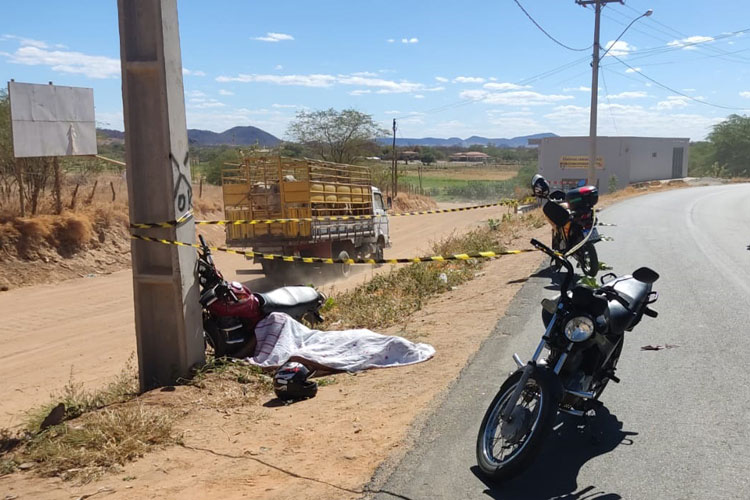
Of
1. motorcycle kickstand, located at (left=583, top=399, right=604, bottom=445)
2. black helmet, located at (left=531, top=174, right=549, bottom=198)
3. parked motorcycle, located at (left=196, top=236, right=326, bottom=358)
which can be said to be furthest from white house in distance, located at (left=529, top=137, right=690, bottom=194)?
motorcycle kickstand, located at (left=583, top=399, right=604, bottom=445)

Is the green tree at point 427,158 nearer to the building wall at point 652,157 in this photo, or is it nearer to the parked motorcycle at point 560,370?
the building wall at point 652,157

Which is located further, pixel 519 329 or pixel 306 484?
pixel 519 329

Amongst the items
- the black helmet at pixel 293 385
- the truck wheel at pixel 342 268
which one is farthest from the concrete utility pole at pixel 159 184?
the truck wheel at pixel 342 268

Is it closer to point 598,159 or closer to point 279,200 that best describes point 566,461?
point 279,200

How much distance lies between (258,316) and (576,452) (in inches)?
151

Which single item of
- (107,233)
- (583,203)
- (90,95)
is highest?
(90,95)

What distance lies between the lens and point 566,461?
13.6 feet

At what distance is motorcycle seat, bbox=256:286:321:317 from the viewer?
7.35 m

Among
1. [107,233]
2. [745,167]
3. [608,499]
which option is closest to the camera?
[608,499]

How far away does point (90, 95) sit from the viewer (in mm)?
17656

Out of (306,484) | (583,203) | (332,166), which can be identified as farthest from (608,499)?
(332,166)

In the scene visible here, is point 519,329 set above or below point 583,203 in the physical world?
below

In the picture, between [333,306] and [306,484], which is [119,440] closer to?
[306,484]

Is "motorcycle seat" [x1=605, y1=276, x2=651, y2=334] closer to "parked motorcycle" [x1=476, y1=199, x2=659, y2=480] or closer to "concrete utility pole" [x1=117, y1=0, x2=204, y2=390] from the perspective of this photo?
"parked motorcycle" [x1=476, y1=199, x2=659, y2=480]
